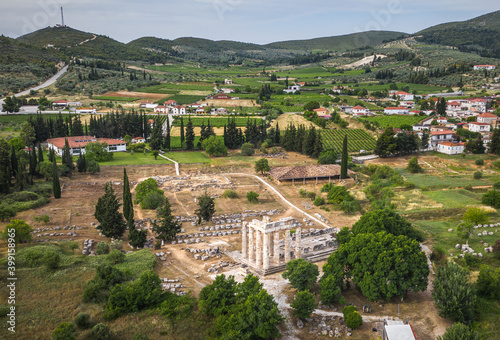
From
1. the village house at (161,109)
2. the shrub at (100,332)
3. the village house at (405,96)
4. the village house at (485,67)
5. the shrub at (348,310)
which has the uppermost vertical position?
the village house at (485,67)

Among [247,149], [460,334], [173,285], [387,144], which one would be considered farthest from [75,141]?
[460,334]

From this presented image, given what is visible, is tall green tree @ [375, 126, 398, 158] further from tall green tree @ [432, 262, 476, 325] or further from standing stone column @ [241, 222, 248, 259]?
tall green tree @ [432, 262, 476, 325]

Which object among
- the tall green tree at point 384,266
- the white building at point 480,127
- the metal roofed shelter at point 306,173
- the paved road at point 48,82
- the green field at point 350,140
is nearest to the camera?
the tall green tree at point 384,266

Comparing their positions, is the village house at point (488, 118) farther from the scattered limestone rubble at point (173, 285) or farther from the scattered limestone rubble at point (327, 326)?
the scattered limestone rubble at point (173, 285)

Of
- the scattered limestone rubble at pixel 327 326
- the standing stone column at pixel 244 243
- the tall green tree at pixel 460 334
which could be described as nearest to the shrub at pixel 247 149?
the standing stone column at pixel 244 243

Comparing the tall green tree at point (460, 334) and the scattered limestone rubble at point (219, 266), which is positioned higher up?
the tall green tree at point (460, 334)

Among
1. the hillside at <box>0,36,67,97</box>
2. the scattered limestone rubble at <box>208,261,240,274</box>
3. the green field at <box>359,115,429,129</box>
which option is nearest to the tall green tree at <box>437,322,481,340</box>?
the scattered limestone rubble at <box>208,261,240,274</box>

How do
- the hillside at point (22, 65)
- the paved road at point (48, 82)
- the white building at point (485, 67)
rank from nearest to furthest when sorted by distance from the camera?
the paved road at point (48, 82) < the hillside at point (22, 65) < the white building at point (485, 67)

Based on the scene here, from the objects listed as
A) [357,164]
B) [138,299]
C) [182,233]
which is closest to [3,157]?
[182,233]
